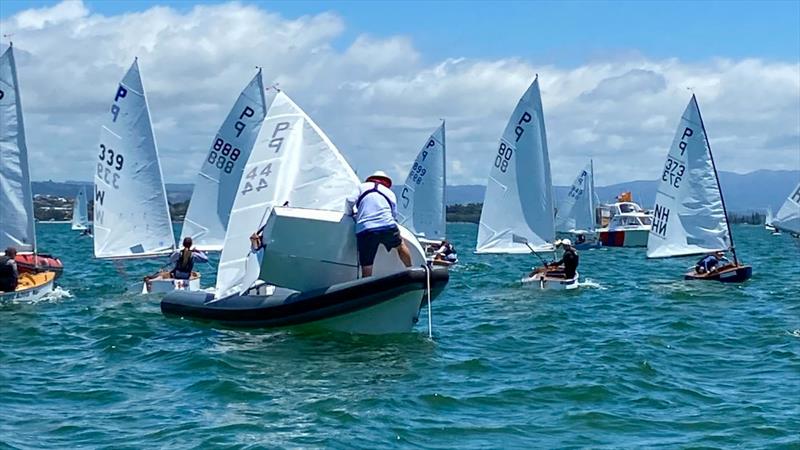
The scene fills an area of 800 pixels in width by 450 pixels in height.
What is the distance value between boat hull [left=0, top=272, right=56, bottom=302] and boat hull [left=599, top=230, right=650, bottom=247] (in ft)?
139

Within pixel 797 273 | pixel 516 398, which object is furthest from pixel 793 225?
pixel 516 398

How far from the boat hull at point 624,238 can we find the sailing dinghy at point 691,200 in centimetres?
3234

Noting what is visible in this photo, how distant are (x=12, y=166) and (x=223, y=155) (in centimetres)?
461

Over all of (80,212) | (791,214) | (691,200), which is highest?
(80,212)

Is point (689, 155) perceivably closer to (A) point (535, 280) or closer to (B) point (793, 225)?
(B) point (793, 225)

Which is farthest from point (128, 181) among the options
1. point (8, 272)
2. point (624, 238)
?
point (624, 238)

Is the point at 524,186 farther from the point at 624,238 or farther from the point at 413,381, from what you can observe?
the point at 624,238

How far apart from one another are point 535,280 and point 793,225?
7674 millimetres

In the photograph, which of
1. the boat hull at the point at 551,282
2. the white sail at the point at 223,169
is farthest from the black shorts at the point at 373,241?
the boat hull at the point at 551,282

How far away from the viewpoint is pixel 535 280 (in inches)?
985

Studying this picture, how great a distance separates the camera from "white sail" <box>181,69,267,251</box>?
953 inches

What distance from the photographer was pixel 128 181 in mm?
24094

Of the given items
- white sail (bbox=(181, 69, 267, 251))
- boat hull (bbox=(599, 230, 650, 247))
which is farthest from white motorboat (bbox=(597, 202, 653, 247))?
white sail (bbox=(181, 69, 267, 251))

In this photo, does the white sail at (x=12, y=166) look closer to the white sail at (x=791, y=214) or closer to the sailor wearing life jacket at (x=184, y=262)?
the sailor wearing life jacket at (x=184, y=262)
